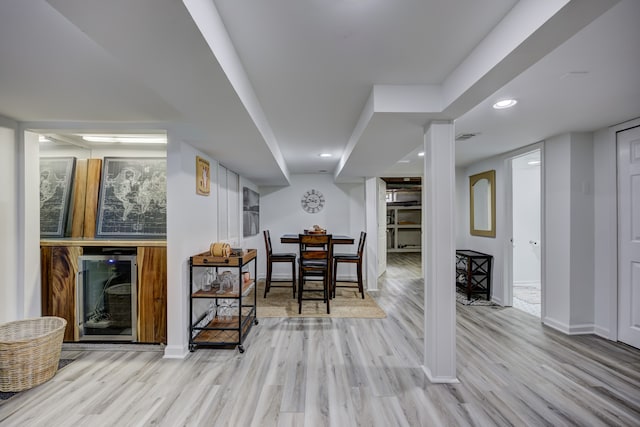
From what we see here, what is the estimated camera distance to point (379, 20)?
1.35 metres

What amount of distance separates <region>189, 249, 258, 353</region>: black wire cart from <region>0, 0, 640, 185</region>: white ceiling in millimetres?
1139

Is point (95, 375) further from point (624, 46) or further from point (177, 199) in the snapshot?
point (624, 46)

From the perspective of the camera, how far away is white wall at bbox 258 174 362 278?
5980 mm

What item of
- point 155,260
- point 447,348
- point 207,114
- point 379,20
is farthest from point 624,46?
point 155,260

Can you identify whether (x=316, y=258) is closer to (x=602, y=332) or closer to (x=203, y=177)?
(x=203, y=177)

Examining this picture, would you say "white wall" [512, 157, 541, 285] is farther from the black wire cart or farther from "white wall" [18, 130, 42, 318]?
"white wall" [18, 130, 42, 318]

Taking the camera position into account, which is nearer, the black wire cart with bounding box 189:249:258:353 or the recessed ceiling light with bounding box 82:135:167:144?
the black wire cart with bounding box 189:249:258:353

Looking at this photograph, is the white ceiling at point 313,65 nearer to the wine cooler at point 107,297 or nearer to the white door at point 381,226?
the wine cooler at point 107,297

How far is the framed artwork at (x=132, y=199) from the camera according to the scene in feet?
9.87

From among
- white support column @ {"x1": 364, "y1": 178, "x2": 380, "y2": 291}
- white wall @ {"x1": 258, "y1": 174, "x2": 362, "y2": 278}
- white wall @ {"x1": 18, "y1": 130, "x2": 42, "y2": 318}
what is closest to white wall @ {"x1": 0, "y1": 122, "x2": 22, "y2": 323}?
white wall @ {"x1": 18, "y1": 130, "x2": 42, "y2": 318}

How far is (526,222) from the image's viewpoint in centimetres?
540

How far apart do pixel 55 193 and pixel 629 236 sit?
5898 millimetres

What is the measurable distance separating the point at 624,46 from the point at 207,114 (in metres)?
2.47

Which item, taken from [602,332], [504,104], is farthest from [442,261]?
[602,332]
